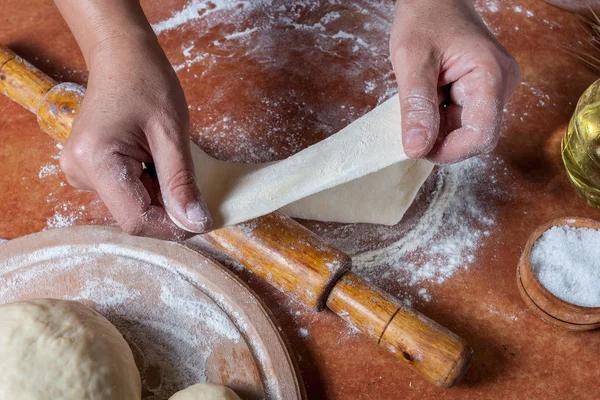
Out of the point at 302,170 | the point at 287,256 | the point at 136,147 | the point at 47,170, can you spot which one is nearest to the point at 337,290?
the point at 287,256

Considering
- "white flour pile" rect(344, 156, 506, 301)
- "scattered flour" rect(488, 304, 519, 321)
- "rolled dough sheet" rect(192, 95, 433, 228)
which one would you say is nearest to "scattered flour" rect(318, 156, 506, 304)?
"white flour pile" rect(344, 156, 506, 301)

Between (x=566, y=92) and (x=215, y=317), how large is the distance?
1072 millimetres

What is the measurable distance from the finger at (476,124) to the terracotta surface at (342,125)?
12.7 inches

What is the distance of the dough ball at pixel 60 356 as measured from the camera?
3.05ft

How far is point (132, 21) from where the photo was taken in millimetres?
1085

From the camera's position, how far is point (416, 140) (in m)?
0.92

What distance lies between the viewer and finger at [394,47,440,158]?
0.92m

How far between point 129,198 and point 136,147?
3.8 inches

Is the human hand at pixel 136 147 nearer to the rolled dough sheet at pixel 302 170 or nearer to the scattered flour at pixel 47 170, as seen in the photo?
the rolled dough sheet at pixel 302 170

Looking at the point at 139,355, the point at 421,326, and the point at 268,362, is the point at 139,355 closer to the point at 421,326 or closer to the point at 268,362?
the point at 268,362

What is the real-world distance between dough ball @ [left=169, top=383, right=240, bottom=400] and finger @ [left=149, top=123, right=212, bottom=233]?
0.29 m

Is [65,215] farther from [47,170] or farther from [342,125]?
[342,125]

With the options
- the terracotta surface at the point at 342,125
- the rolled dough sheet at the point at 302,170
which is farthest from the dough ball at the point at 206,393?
the rolled dough sheet at the point at 302,170

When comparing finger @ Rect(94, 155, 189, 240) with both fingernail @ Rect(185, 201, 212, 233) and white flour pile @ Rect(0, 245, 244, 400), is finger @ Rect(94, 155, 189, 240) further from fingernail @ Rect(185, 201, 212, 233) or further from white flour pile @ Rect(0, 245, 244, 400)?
white flour pile @ Rect(0, 245, 244, 400)
